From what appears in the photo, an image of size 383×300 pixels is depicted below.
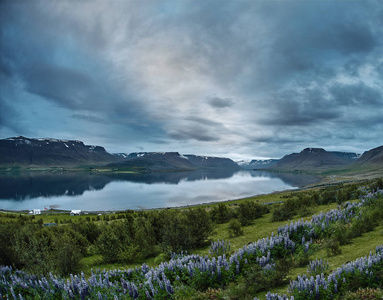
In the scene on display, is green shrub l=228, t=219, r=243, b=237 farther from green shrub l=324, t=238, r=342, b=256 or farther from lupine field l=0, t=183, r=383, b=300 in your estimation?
green shrub l=324, t=238, r=342, b=256

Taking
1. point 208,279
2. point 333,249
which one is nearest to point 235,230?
point 333,249

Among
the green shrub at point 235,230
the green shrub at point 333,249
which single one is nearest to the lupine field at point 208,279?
the green shrub at point 333,249

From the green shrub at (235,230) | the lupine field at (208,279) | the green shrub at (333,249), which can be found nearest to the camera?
the lupine field at (208,279)

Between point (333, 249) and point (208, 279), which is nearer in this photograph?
point (208, 279)

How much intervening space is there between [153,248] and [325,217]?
1072 centimetres

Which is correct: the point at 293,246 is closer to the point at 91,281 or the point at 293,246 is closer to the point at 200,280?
the point at 200,280

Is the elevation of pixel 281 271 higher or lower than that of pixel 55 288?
higher

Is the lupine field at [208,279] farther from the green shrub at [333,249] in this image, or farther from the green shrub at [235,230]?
the green shrub at [235,230]

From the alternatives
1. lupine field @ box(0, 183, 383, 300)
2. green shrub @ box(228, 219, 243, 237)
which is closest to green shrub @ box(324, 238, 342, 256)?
lupine field @ box(0, 183, 383, 300)

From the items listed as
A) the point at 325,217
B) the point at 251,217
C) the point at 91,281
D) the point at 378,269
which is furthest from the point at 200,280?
the point at 251,217

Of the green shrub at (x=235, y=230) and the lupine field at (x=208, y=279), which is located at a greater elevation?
the lupine field at (x=208, y=279)

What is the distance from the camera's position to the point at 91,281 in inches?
293

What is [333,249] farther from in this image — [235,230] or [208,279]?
[235,230]

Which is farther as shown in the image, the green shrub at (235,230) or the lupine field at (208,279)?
the green shrub at (235,230)
